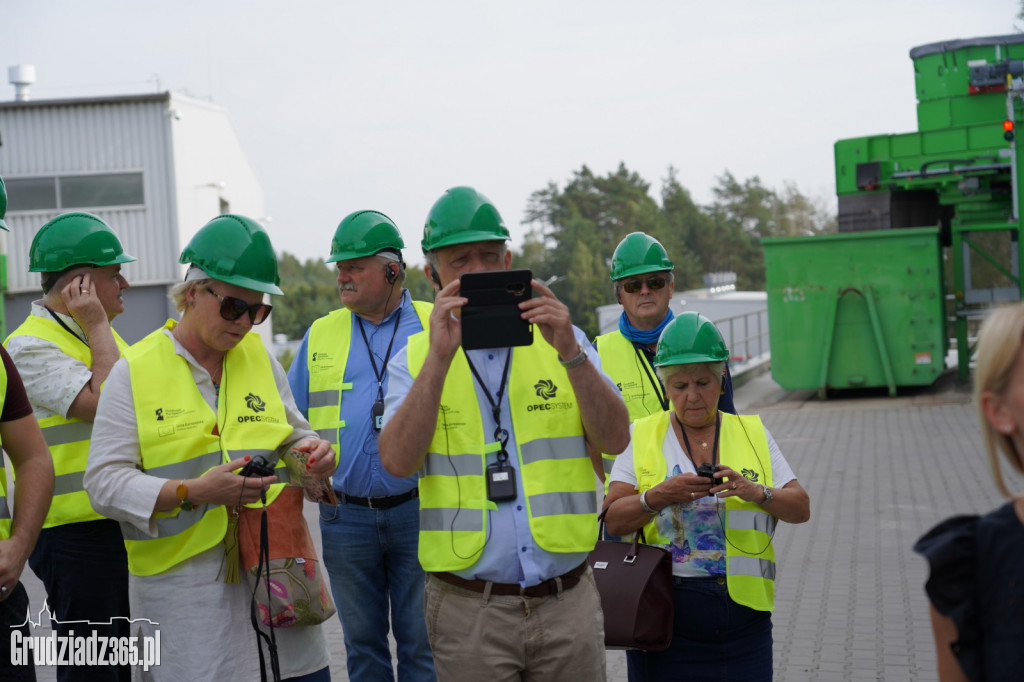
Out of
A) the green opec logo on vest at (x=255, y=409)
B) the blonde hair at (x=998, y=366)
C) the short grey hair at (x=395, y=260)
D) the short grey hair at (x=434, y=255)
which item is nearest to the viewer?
the blonde hair at (x=998, y=366)

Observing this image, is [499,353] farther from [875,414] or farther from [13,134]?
[13,134]

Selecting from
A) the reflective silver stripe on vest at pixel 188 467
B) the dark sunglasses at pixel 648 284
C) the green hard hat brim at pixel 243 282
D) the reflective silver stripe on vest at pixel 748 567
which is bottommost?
the reflective silver stripe on vest at pixel 748 567

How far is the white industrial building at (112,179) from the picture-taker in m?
32.7

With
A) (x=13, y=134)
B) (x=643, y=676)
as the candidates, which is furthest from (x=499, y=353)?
(x=13, y=134)

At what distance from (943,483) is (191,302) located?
9.50 metres

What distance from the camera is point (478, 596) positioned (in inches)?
125

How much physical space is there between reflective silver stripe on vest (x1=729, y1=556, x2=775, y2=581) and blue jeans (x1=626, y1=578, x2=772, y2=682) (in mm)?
70

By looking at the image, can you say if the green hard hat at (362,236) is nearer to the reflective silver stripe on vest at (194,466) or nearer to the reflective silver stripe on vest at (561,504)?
the reflective silver stripe on vest at (194,466)

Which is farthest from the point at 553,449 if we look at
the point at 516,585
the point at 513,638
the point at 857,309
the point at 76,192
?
the point at 76,192

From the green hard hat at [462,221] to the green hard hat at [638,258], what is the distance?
1.99 metres

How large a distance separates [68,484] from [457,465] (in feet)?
6.12

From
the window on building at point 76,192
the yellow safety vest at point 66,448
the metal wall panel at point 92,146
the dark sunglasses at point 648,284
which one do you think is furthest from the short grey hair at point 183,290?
the window on building at point 76,192

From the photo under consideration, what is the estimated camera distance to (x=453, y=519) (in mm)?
3197

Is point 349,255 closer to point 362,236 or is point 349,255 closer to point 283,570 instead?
point 362,236
